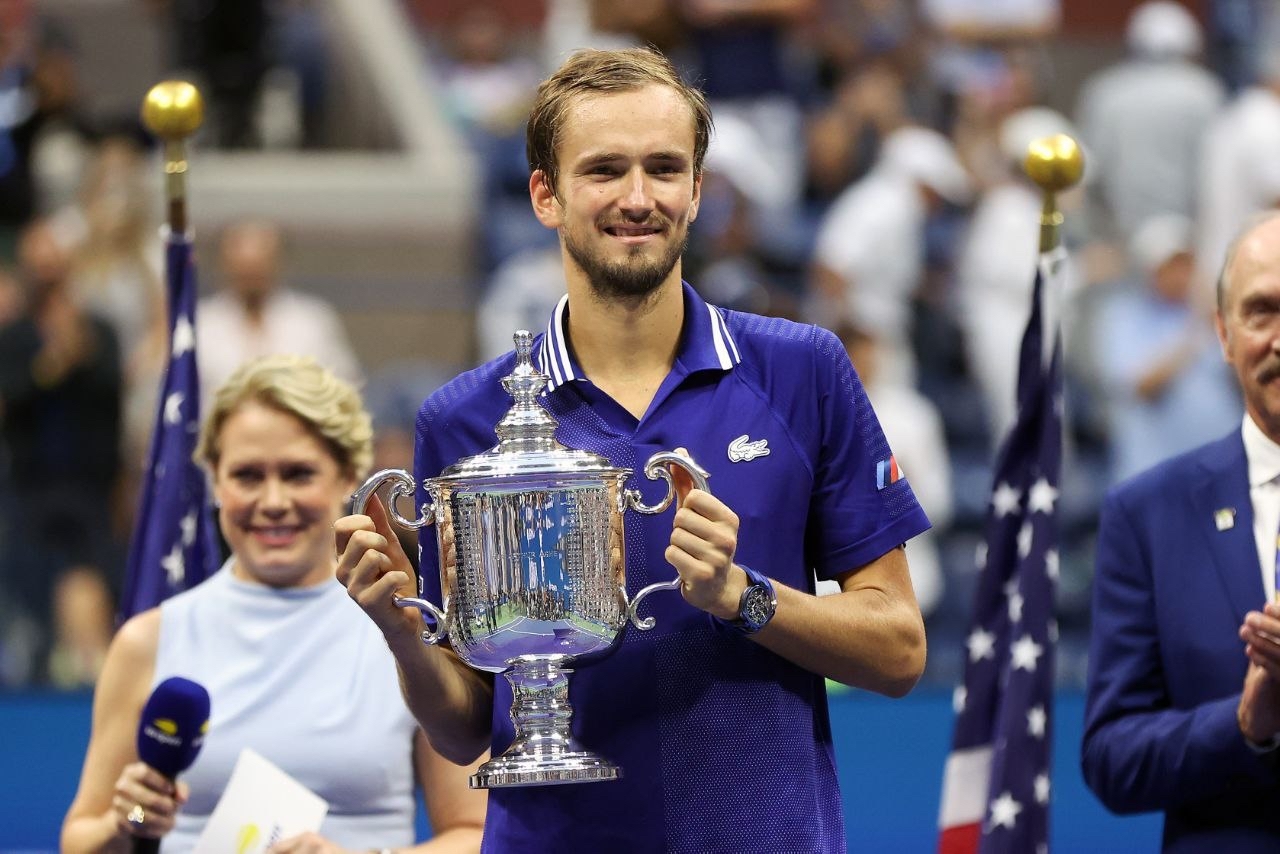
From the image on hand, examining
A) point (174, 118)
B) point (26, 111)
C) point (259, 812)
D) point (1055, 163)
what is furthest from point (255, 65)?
point (259, 812)

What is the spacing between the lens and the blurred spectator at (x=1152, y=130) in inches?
435

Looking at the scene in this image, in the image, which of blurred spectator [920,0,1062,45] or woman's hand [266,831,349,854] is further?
blurred spectator [920,0,1062,45]

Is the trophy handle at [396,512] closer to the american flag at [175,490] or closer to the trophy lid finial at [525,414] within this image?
the trophy lid finial at [525,414]

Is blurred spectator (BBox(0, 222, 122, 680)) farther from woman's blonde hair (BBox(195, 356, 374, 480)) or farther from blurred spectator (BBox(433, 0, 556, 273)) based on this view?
woman's blonde hair (BBox(195, 356, 374, 480))

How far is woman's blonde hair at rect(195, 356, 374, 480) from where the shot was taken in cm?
368

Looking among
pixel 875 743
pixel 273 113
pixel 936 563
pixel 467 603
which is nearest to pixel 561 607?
pixel 467 603

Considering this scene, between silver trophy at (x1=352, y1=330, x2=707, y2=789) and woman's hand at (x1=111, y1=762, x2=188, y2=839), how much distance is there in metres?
0.84

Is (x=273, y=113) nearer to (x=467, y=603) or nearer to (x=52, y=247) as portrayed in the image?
(x=52, y=247)

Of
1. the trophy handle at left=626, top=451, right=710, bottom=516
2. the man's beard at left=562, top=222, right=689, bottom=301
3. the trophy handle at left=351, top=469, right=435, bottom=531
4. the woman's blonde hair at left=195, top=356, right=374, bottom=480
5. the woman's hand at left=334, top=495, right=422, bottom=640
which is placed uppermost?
the woman's blonde hair at left=195, top=356, right=374, bottom=480

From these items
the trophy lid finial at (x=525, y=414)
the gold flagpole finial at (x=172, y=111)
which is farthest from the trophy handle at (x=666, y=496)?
the gold flagpole finial at (x=172, y=111)

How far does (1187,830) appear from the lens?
10.8 ft

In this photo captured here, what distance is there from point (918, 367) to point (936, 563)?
4.18 ft

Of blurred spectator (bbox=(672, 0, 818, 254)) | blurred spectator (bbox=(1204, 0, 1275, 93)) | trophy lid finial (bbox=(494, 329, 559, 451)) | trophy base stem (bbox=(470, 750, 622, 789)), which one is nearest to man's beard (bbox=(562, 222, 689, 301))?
trophy lid finial (bbox=(494, 329, 559, 451))

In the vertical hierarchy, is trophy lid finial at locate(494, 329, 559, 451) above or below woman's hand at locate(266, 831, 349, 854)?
above
